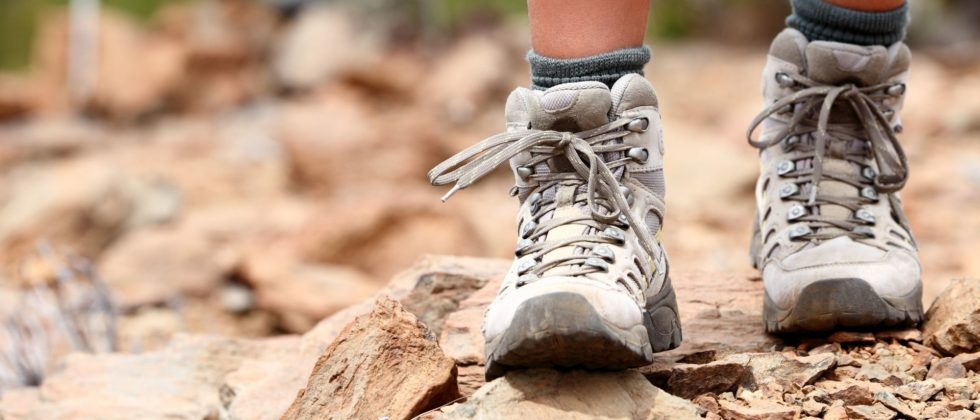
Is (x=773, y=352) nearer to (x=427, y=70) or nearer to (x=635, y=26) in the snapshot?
(x=635, y=26)

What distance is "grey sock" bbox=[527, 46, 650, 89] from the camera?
1754 mm

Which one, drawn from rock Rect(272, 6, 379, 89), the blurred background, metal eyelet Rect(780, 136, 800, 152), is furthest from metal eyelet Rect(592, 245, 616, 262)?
rock Rect(272, 6, 379, 89)

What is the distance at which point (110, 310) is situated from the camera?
3.10 meters

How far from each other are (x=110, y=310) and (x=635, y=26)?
1.97 metres

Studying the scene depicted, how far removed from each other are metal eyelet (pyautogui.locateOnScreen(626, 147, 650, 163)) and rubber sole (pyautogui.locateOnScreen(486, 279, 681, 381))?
32cm

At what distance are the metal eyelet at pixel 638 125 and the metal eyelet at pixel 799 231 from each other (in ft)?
1.16

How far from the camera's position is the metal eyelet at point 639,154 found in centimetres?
172

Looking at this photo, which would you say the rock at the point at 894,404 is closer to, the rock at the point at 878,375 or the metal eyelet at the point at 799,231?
the rock at the point at 878,375

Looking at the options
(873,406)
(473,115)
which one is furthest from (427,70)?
(873,406)

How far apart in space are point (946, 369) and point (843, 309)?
0.59ft

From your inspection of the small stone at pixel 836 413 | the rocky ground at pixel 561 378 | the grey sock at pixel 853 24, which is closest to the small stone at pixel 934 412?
the rocky ground at pixel 561 378

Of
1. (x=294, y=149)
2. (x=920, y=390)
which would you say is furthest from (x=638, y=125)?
(x=294, y=149)

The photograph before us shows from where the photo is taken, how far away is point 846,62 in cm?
188

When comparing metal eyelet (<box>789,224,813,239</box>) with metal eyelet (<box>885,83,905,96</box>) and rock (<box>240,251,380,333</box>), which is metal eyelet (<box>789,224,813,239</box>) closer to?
metal eyelet (<box>885,83,905,96</box>)
